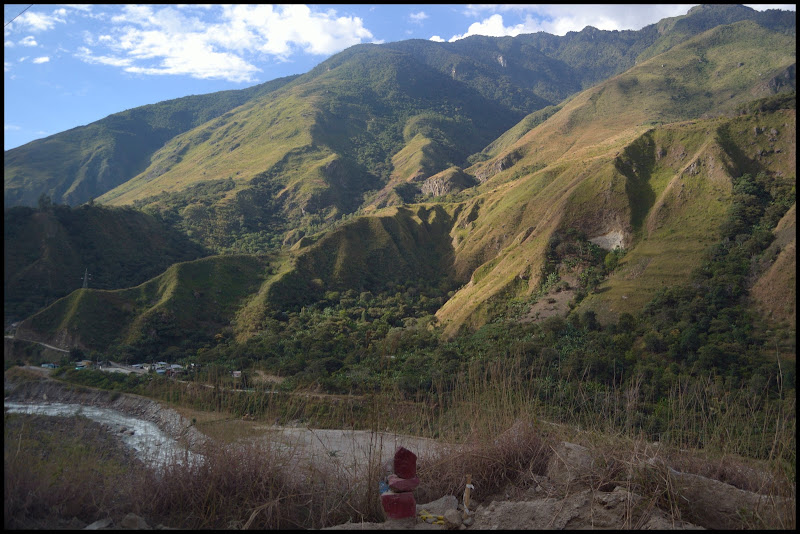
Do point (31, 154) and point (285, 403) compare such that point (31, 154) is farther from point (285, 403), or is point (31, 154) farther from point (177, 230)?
point (285, 403)

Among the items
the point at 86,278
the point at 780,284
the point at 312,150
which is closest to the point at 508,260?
the point at 780,284

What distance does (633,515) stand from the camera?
15.6 feet

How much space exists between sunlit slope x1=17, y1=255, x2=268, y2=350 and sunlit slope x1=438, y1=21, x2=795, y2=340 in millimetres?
23945

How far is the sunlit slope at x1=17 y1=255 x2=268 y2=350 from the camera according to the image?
40.0 meters

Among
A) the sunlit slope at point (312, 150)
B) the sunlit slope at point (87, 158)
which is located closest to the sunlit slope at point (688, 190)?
the sunlit slope at point (87, 158)

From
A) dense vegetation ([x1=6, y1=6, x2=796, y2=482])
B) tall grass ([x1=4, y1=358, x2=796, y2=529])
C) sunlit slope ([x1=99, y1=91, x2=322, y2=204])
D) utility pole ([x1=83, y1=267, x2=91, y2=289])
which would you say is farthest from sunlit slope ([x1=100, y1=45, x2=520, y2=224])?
tall grass ([x1=4, y1=358, x2=796, y2=529])

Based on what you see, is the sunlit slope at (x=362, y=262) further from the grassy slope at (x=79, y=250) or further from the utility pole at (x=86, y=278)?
the grassy slope at (x=79, y=250)

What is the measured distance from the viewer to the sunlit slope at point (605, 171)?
46125 millimetres

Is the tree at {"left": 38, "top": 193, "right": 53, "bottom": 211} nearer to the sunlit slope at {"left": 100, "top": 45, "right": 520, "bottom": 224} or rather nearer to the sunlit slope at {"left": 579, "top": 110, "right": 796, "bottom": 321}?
the sunlit slope at {"left": 100, "top": 45, "right": 520, "bottom": 224}

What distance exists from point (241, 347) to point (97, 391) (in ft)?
46.8

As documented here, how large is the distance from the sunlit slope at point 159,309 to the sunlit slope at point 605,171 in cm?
2394

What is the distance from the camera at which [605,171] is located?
51.3 metres

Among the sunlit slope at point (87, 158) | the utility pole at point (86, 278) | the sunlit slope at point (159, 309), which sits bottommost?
the sunlit slope at point (159, 309)

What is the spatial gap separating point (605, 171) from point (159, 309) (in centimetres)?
4738
